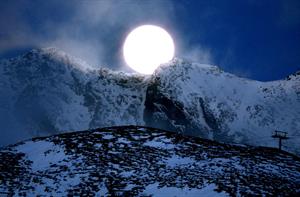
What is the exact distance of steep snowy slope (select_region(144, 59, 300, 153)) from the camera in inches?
6427

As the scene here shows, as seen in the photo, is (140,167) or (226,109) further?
(226,109)

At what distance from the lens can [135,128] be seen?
3509cm

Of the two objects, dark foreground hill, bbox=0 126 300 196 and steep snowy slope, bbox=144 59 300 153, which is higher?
steep snowy slope, bbox=144 59 300 153

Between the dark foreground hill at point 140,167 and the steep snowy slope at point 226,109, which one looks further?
the steep snowy slope at point 226,109

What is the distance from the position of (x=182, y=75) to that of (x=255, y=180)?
578ft

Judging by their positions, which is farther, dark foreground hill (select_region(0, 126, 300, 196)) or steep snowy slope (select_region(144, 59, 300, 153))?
steep snowy slope (select_region(144, 59, 300, 153))

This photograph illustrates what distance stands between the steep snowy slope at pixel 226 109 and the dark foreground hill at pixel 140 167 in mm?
126492

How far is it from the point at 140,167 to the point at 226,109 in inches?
6294

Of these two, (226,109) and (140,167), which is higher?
(226,109)

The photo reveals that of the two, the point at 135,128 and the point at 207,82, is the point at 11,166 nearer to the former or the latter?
the point at 135,128

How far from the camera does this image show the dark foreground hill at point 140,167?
843 inches

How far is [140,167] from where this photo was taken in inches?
983

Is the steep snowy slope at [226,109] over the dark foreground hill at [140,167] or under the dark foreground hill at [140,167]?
over

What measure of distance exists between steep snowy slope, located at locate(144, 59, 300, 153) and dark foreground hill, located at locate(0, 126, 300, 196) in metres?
126
